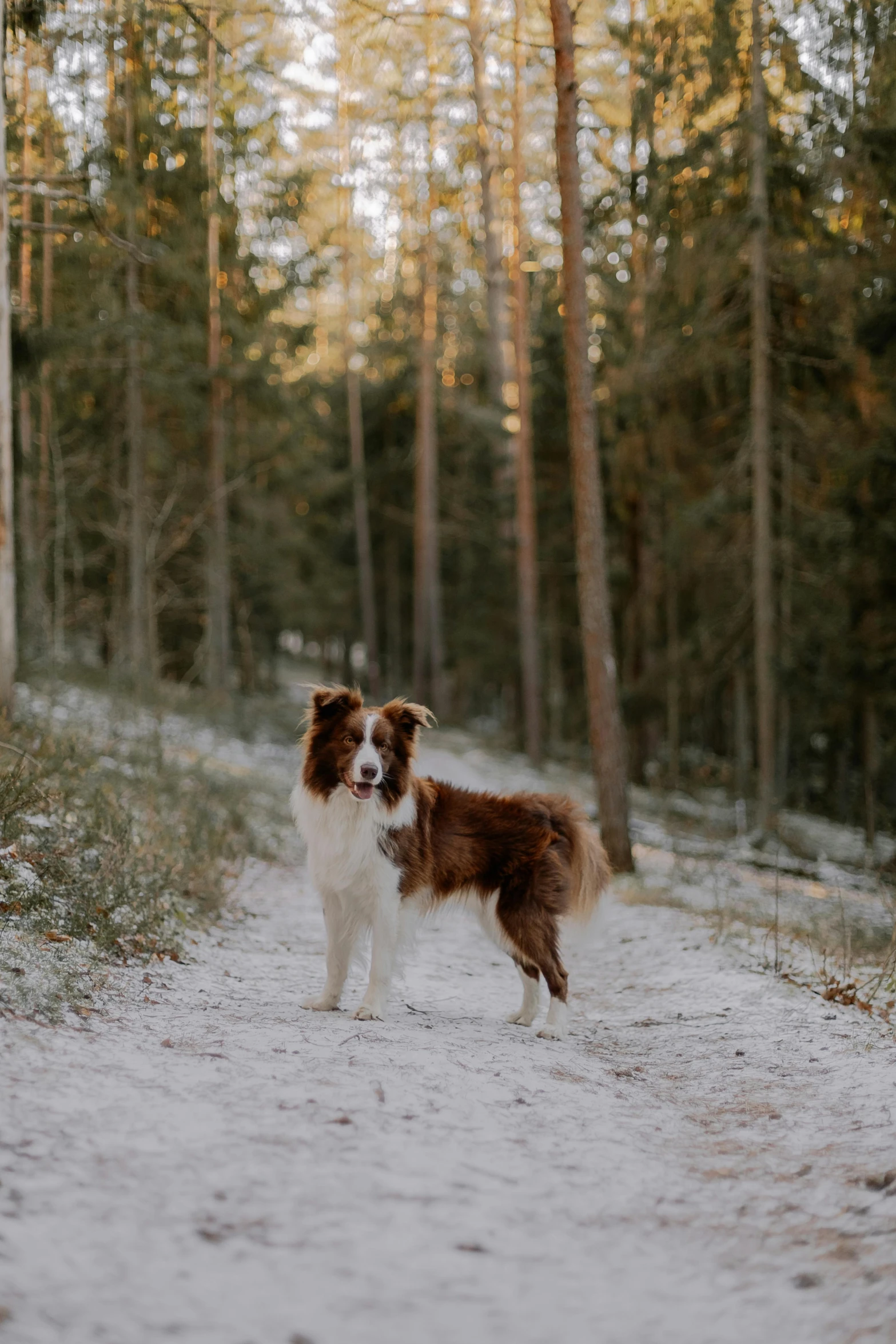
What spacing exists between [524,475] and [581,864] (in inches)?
701

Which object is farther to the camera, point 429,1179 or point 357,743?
point 357,743

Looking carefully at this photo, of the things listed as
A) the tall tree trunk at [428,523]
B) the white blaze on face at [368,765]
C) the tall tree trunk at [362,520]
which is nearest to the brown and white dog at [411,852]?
the white blaze on face at [368,765]

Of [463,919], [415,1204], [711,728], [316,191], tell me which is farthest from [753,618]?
[711,728]

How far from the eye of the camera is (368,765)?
18.4 ft

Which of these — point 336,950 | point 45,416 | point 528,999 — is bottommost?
point 528,999

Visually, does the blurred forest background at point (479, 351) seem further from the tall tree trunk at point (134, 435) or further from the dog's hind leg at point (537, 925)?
the dog's hind leg at point (537, 925)

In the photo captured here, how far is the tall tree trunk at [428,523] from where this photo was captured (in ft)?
95.8

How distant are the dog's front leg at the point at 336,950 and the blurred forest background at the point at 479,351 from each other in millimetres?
7341

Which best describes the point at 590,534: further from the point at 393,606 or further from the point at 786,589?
the point at 393,606

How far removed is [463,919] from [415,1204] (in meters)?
6.99

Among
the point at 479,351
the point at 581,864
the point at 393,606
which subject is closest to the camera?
the point at 581,864

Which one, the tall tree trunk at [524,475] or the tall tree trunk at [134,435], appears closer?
the tall tree trunk at [134,435]

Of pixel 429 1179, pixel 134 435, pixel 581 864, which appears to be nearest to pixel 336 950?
pixel 581 864

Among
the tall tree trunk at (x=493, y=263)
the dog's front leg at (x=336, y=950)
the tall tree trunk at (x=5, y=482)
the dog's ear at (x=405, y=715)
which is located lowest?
the dog's front leg at (x=336, y=950)
